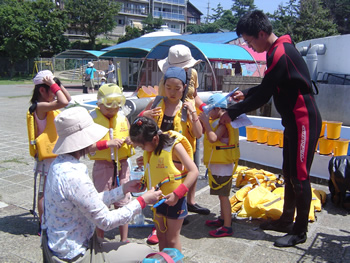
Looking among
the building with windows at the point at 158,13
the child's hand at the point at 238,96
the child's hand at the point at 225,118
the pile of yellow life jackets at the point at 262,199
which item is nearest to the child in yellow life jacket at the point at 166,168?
the child's hand at the point at 225,118

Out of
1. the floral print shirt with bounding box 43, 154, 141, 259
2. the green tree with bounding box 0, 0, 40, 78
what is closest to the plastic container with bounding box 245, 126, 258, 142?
the floral print shirt with bounding box 43, 154, 141, 259

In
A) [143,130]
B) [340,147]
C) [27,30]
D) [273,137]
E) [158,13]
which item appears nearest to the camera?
[143,130]

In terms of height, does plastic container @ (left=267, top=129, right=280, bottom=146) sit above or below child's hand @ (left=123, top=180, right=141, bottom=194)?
below

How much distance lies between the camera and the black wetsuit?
3.35 meters

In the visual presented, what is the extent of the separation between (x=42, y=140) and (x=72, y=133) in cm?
161

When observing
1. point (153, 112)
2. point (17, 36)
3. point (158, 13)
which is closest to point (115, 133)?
point (153, 112)

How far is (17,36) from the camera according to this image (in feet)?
123

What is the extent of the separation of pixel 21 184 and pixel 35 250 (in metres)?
2.16

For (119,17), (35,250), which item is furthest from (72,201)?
(119,17)

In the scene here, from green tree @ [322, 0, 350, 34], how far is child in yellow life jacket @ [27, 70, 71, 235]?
55.1m

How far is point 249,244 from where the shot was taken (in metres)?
3.61

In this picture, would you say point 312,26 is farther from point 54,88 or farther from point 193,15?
point 193,15

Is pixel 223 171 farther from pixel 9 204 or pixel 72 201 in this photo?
pixel 9 204

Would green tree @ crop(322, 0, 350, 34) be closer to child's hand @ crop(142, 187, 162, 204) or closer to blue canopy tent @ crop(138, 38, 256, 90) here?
blue canopy tent @ crop(138, 38, 256, 90)
